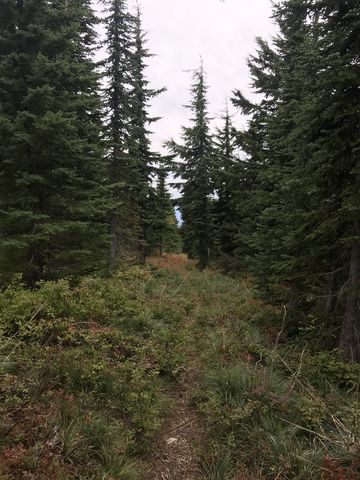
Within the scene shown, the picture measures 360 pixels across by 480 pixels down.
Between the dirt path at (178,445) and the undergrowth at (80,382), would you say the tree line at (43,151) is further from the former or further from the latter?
the dirt path at (178,445)

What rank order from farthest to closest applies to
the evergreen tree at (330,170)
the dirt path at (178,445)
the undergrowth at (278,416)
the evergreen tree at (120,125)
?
the evergreen tree at (120,125)
the evergreen tree at (330,170)
the dirt path at (178,445)
the undergrowth at (278,416)

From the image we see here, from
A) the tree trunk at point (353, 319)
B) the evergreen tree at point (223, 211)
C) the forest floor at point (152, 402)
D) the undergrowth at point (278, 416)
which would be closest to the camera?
the forest floor at point (152, 402)

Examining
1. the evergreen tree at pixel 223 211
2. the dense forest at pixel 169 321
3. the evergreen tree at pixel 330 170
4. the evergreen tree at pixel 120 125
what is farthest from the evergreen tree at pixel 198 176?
the evergreen tree at pixel 330 170

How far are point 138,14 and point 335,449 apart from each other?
90.7 feet

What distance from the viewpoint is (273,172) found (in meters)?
12.4

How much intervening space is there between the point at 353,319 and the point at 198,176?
20.0 metres

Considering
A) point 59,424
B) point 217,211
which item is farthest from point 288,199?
point 217,211

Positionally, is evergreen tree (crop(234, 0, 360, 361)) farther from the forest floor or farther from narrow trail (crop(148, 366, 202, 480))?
narrow trail (crop(148, 366, 202, 480))

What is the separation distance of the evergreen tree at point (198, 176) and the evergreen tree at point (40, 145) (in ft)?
49.3

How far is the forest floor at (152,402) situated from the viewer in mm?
4207

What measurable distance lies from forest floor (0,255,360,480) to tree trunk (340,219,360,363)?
0.36 m

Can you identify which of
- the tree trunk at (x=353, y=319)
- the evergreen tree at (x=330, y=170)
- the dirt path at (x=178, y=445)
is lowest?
the dirt path at (x=178, y=445)

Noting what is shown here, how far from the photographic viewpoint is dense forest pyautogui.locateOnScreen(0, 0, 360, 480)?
450 cm

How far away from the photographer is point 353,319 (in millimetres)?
7008
